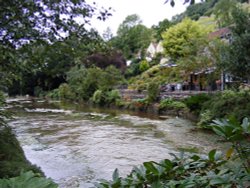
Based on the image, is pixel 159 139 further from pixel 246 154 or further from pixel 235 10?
pixel 246 154

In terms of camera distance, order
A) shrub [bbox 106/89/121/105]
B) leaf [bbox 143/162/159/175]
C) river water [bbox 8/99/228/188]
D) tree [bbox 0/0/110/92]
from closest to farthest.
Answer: leaf [bbox 143/162/159/175], tree [bbox 0/0/110/92], river water [bbox 8/99/228/188], shrub [bbox 106/89/121/105]

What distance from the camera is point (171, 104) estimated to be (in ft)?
76.8

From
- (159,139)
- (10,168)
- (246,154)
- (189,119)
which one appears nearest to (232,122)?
(246,154)

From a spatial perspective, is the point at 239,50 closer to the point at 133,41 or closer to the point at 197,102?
the point at 197,102

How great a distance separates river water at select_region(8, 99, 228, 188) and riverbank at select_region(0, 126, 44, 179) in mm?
600

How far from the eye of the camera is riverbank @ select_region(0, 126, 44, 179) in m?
4.81

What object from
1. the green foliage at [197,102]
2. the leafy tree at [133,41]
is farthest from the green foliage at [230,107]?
the leafy tree at [133,41]

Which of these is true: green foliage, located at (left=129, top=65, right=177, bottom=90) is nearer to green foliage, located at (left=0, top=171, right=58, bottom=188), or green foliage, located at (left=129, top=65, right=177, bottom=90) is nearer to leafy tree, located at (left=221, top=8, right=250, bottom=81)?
leafy tree, located at (left=221, top=8, right=250, bottom=81)

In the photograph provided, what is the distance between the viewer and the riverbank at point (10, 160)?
481 cm

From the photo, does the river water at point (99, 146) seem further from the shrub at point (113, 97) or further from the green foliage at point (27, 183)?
the shrub at point (113, 97)

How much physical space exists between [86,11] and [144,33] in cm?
5939

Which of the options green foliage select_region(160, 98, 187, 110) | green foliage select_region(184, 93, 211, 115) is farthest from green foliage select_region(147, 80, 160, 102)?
green foliage select_region(184, 93, 211, 115)

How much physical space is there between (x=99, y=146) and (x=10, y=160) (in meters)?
6.34

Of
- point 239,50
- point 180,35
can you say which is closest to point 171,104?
point 239,50
